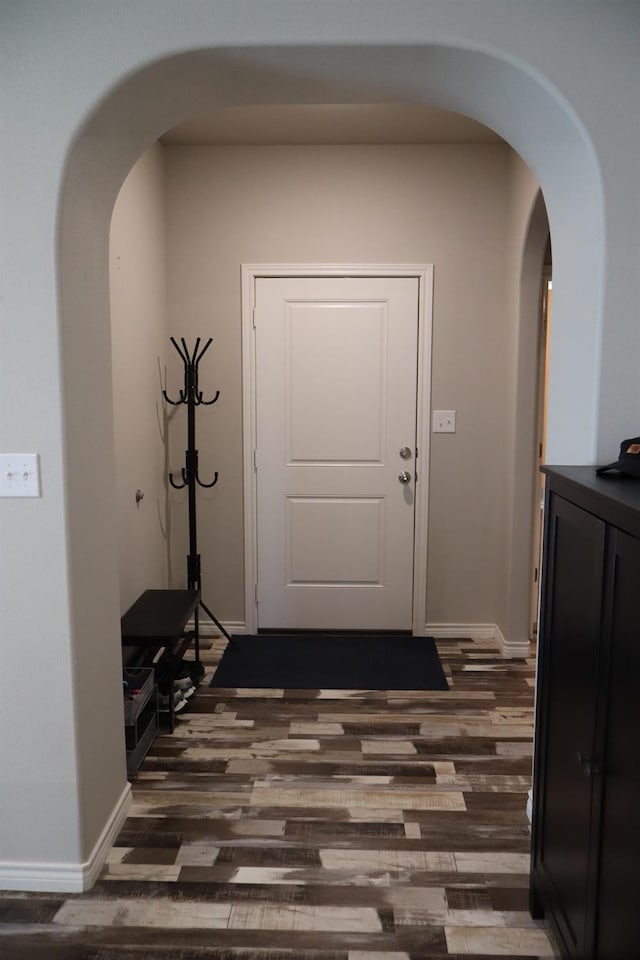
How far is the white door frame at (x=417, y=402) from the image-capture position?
3.64m

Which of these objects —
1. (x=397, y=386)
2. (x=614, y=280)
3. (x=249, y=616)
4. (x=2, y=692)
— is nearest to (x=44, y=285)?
(x=2, y=692)

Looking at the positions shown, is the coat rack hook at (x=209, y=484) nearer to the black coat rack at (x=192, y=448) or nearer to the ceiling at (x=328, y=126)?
the black coat rack at (x=192, y=448)

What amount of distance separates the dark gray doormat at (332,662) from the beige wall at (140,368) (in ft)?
1.99

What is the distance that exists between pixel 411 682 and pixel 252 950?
1694mm

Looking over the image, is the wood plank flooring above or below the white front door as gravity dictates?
below

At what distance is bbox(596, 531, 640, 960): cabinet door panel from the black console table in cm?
182

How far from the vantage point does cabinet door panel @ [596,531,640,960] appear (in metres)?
1.16

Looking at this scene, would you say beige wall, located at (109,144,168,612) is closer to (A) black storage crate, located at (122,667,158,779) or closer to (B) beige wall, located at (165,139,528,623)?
(B) beige wall, located at (165,139,528,623)

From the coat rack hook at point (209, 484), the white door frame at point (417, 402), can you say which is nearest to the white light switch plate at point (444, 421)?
the white door frame at point (417, 402)

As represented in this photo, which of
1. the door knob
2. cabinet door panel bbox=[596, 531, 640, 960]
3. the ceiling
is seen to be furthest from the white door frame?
cabinet door panel bbox=[596, 531, 640, 960]

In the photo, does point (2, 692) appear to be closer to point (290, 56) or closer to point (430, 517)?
point (290, 56)

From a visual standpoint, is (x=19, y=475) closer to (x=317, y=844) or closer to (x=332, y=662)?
(x=317, y=844)

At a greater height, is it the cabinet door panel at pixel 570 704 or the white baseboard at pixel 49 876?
the cabinet door panel at pixel 570 704

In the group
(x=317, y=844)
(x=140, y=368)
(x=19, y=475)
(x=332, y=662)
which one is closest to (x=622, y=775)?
(x=317, y=844)
